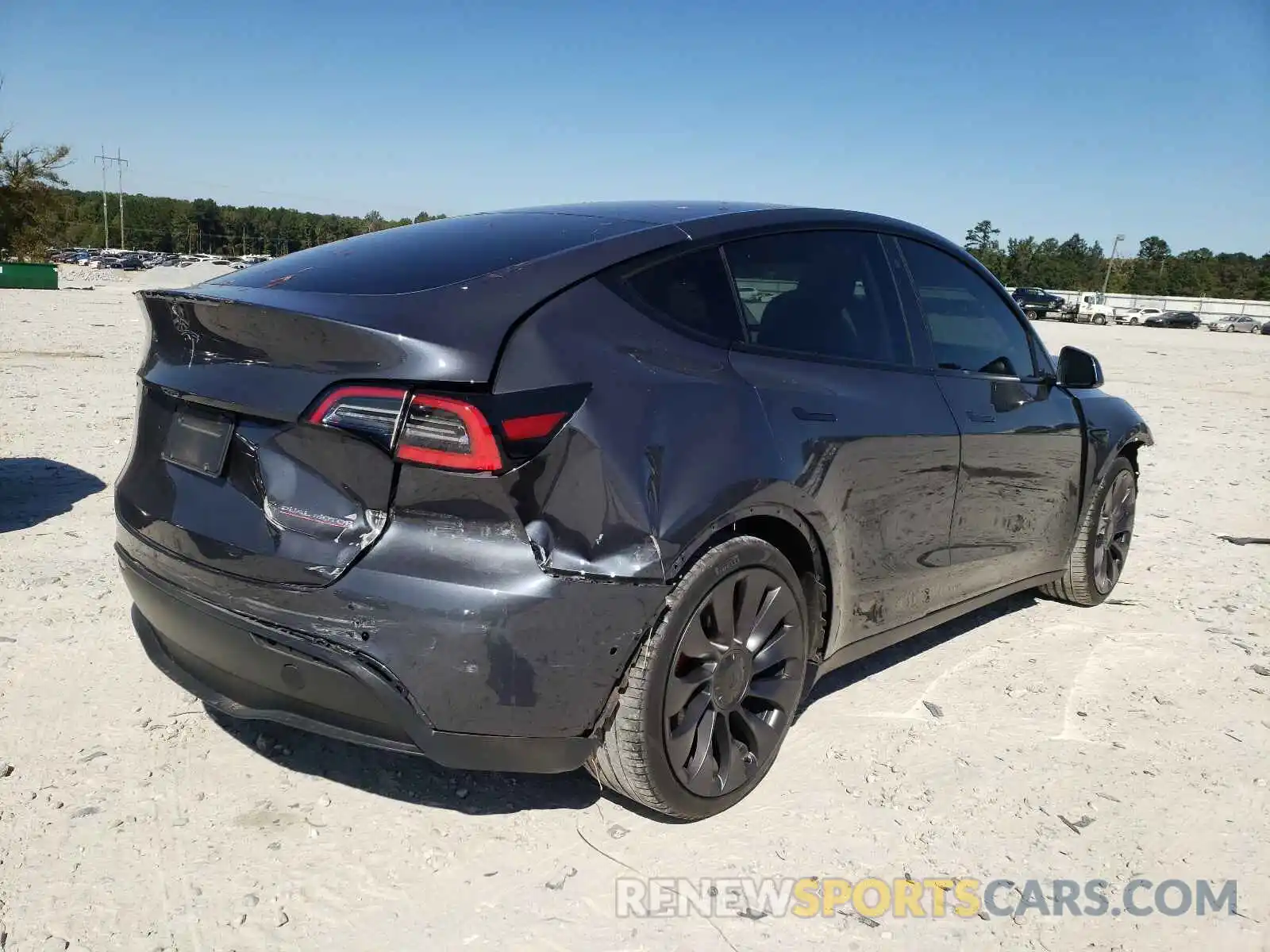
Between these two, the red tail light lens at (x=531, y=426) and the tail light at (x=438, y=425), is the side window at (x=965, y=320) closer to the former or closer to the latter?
the red tail light lens at (x=531, y=426)

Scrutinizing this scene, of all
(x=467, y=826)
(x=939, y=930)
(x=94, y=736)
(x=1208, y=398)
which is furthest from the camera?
(x=1208, y=398)

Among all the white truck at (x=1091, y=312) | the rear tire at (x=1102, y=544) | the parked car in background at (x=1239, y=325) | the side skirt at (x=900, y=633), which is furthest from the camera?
the white truck at (x=1091, y=312)

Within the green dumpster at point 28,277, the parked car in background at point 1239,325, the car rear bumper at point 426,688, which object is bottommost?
the car rear bumper at point 426,688

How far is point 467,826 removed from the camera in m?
2.70

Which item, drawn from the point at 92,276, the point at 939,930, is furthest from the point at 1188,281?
the point at 939,930

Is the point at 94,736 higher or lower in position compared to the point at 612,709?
lower

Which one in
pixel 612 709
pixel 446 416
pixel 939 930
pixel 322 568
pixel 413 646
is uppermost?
pixel 446 416

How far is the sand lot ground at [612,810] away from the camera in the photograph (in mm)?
2336

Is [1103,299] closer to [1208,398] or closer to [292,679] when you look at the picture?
[1208,398]

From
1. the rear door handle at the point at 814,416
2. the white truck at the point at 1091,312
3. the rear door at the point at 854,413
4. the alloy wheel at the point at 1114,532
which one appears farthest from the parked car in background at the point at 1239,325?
the rear door handle at the point at 814,416

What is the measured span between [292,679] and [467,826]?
719 millimetres

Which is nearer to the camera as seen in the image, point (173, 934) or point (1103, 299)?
point (173, 934)

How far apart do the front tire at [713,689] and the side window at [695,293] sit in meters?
0.60

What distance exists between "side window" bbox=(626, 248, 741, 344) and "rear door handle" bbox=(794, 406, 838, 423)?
0.28m
